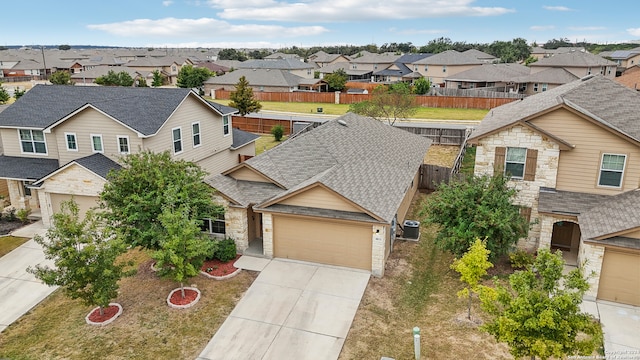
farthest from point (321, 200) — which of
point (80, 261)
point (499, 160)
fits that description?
point (80, 261)

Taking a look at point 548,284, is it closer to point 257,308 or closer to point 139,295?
point 257,308

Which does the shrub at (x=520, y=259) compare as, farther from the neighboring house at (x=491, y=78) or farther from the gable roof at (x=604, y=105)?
the neighboring house at (x=491, y=78)

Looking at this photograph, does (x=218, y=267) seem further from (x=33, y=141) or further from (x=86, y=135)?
(x=33, y=141)

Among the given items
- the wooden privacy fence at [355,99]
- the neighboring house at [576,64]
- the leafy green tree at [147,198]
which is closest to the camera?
the leafy green tree at [147,198]

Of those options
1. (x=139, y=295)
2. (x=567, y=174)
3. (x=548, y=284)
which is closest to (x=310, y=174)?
(x=139, y=295)

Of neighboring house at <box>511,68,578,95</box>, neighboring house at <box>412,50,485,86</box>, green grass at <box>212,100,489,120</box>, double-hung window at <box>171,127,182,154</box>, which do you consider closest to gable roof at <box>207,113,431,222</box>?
double-hung window at <box>171,127,182,154</box>

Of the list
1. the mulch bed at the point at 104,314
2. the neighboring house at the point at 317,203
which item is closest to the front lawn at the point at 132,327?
the mulch bed at the point at 104,314
